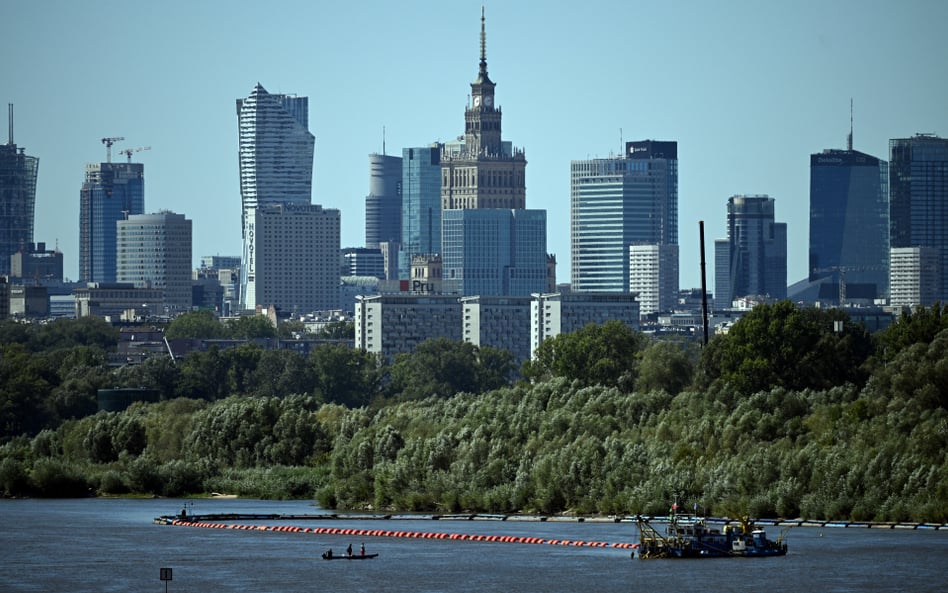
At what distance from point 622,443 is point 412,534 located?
55.2 feet

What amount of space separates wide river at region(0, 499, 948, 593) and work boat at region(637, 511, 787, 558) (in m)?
0.80

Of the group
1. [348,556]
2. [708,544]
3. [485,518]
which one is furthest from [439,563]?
[485,518]

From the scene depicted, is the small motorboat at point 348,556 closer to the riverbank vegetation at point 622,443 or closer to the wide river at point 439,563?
the wide river at point 439,563

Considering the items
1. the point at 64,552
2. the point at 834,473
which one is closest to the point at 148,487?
the point at 64,552

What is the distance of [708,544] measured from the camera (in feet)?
306

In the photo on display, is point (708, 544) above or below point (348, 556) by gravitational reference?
above

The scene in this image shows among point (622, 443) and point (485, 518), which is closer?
point (485, 518)

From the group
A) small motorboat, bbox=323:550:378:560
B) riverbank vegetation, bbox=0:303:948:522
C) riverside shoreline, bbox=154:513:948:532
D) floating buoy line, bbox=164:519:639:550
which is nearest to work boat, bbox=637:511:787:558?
floating buoy line, bbox=164:519:639:550

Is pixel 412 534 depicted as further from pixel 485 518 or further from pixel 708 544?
pixel 708 544

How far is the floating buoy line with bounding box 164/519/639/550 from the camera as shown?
9781 cm

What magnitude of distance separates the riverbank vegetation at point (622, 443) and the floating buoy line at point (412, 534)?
34.7 feet

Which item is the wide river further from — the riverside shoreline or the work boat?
the riverside shoreline

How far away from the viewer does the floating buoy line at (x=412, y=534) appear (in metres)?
97.8

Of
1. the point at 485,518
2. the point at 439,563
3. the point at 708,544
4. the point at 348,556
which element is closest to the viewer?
the point at 439,563
